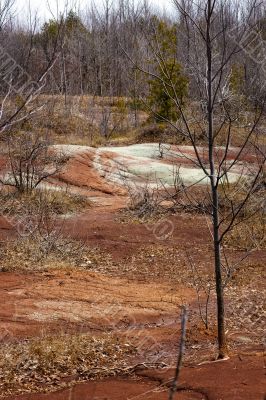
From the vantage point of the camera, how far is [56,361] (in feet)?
18.8

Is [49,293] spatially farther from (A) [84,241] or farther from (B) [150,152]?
(B) [150,152]

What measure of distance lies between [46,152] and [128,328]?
11.7 metres

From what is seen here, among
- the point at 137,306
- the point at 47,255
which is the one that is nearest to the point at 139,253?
the point at 47,255

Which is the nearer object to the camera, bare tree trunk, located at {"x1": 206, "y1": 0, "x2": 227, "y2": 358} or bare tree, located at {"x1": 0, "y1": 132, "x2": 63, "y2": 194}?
bare tree trunk, located at {"x1": 206, "y1": 0, "x2": 227, "y2": 358}

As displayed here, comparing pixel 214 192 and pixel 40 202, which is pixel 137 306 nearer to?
pixel 214 192

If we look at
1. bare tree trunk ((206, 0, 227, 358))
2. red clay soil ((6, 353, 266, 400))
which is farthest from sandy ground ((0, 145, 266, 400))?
bare tree trunk ((206, 0, 227, 358))

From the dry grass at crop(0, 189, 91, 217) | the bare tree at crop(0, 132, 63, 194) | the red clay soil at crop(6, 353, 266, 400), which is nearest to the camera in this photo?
the red clay soil at crop(6, 353, 266, 400)

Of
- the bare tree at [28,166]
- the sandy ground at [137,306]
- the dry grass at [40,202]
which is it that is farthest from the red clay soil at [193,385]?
the bare tree at [28,166]

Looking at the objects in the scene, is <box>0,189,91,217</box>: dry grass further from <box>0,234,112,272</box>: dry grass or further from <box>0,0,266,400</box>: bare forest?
<box>0,234,112,272</box>: dry grass

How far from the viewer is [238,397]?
13.7 ft

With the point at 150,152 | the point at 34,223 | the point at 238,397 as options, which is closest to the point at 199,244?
the point at 34,223

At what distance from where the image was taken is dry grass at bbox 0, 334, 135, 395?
17.7ft

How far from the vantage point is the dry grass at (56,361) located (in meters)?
5.39

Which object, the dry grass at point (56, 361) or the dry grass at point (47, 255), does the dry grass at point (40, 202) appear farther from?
the dry grass at point (56, 361)
